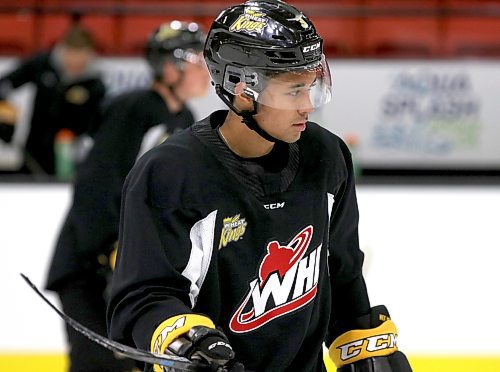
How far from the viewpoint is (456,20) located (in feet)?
25.5

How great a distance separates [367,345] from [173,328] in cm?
45

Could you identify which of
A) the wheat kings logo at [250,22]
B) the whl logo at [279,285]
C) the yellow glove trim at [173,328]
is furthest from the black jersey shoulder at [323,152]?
the yellow glove trim at [173,328]

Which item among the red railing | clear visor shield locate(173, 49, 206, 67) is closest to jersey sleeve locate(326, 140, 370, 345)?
clear visor shield locate(173, 49, 206, 67)

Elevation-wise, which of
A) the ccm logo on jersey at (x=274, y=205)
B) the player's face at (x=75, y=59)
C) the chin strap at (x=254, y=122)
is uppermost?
the chin strap at (x=254, y=122)

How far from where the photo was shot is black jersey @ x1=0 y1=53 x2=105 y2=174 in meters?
5.97

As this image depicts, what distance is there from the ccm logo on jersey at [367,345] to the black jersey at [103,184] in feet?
3.85

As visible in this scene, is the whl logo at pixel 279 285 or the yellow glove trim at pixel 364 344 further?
the yellow glove trim at pixel 364 344

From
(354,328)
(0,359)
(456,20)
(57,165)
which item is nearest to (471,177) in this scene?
(456,20)

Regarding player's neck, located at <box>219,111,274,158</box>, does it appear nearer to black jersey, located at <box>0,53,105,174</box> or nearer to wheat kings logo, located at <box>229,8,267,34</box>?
wheat kings logo, located at <box>229,8,267,34</box>

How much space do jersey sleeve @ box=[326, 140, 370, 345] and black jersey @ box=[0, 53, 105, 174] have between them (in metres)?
3.65

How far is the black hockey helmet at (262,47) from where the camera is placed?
1.78 metres

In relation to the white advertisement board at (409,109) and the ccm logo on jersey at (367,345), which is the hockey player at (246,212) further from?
the white advertisement board at (409,109)

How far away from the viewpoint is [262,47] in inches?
70.0

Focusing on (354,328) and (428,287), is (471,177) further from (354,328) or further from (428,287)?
(354,328)
